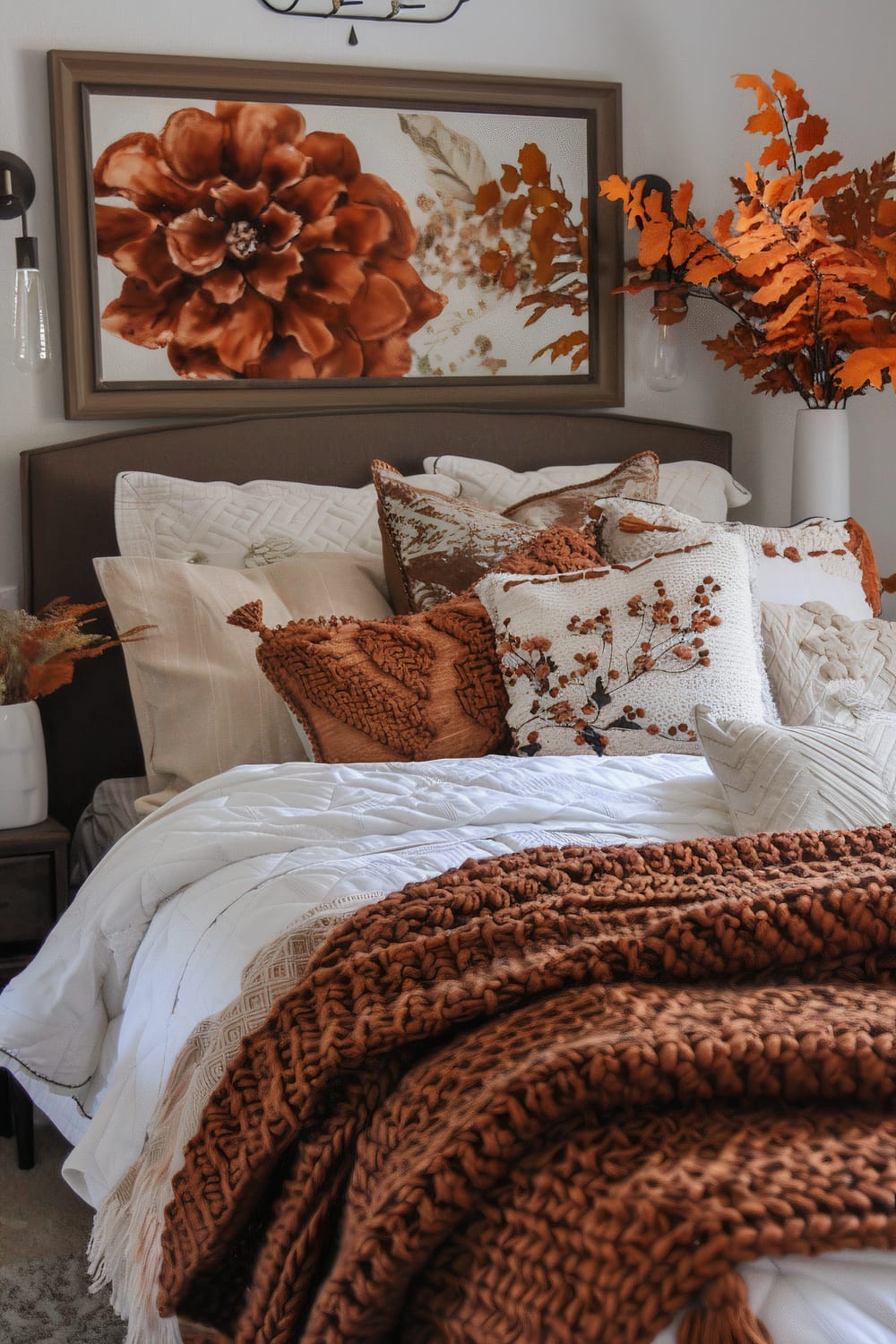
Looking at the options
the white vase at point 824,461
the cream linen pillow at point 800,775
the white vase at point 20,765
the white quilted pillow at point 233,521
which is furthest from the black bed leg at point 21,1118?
the white vase at point 824,461

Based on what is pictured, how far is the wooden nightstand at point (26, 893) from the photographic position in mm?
1945

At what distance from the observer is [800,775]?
4.69 ft

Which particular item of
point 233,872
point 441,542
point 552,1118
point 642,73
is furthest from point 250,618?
point 642,73

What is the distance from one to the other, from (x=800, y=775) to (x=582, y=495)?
3.32 feet

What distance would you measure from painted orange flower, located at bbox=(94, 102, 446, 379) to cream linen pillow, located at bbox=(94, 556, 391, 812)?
585mm

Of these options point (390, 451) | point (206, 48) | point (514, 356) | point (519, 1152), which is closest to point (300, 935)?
point (519, 1152)

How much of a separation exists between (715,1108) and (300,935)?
0.49m

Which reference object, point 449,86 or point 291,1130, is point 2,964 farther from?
point 449,86

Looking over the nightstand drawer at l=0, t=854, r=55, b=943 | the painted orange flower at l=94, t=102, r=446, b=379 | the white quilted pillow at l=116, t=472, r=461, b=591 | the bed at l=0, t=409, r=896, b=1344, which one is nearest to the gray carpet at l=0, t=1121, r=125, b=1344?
the bed at l=0, t=409, r=896, b=1344

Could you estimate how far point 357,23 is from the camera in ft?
8.34

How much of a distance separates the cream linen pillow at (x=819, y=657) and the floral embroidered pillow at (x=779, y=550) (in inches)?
3.8

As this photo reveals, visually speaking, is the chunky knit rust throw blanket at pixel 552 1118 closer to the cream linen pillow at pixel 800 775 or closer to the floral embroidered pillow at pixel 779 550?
the cream linen pillow at pixel 800 775

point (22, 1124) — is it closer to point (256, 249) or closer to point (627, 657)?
point (627, 657)

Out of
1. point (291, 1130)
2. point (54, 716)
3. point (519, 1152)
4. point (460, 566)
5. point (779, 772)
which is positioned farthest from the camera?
point (54, 716)
